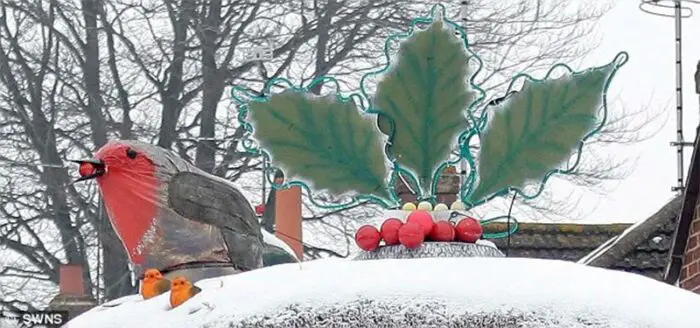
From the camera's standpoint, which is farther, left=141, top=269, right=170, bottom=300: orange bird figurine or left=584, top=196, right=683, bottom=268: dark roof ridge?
left=584, top=196, right=683, bottom=268: dark roof ridge

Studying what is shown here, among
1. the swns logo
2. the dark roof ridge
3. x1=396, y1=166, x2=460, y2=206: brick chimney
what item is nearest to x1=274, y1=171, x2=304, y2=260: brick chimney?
the swns logo

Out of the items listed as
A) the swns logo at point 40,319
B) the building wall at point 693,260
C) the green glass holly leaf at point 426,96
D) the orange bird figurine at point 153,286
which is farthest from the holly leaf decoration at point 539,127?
the swns logo at point 40,319

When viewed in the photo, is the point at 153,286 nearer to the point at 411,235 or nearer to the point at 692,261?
the point at 411,235

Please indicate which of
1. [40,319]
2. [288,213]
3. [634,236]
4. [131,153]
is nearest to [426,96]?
[131,153]

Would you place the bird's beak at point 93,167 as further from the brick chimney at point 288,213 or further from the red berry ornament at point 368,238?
the brick chimney at point 288,213

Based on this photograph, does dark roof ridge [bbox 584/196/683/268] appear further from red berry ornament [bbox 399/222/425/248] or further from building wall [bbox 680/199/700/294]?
red berry ornament [bbox 399/222/425/248]

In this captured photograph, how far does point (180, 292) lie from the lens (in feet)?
13.4

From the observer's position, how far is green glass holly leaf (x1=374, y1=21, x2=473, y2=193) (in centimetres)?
457

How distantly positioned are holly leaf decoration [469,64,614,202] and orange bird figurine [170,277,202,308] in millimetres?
1013

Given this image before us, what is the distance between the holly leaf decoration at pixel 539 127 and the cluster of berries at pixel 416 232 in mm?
312

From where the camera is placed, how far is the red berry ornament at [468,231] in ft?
14.3

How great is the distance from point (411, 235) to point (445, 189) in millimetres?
564

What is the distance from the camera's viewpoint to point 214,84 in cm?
1733

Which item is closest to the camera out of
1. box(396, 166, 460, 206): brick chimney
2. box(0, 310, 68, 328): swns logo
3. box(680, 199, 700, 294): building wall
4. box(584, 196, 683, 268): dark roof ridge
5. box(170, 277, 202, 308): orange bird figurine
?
box(170, 277, 202, 308): orange bird figurine
